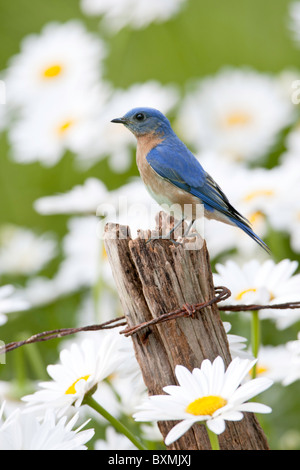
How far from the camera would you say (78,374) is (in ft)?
5.56

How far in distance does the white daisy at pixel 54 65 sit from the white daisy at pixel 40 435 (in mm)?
2818

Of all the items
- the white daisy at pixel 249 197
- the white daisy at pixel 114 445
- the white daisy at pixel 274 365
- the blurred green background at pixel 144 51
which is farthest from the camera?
the blurred green background at pixel 144 51

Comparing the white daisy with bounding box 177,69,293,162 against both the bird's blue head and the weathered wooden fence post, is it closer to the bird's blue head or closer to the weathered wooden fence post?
the bird's blue head

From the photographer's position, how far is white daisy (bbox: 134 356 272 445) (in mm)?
1345

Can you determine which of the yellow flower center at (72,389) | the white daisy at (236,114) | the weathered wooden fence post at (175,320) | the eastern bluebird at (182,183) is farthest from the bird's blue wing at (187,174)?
the white daisy at (236,114)

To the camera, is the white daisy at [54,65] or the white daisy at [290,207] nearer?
the white daisy at [290,207]

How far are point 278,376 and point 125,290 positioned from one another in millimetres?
645

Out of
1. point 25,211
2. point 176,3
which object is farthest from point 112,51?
point 25,211

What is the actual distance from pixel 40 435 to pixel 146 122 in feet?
3.77

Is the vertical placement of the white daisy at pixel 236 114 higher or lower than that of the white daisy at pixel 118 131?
higher

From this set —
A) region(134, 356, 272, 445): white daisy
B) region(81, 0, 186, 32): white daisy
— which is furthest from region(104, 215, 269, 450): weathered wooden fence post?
region(81, 0, 186, 32): white daisy

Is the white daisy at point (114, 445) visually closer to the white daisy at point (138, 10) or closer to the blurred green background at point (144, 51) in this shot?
the blurred green background at point (144, 51)

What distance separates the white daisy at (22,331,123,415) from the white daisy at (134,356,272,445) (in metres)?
0.23

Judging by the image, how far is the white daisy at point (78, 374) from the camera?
159cm
